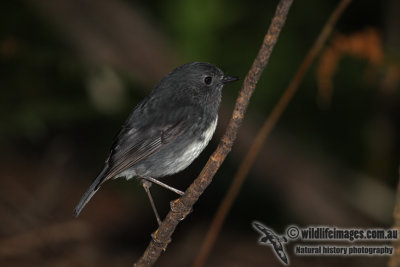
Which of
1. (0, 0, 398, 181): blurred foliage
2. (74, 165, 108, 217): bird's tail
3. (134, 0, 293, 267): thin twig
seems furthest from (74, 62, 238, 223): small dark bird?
(0, 0, 398, 181): blurred foliage

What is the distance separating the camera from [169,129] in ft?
14.6

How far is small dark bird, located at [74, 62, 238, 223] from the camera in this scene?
4355mm

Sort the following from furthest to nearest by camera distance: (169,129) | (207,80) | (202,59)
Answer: (202,59), (207,80), (169,129)

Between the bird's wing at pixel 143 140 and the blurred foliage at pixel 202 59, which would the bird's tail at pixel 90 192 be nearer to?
the bird's wing at pixel 143 140

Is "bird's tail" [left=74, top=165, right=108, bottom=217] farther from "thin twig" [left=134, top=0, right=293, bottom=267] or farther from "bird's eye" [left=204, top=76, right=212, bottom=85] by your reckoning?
"bird's eye" [left=204, top=76, right=212, bottom=85]

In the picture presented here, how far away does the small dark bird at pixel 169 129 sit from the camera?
436 centimetres

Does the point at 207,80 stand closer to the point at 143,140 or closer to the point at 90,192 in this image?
the point at 143,140

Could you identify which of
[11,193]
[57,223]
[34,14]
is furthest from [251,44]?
[11,193]

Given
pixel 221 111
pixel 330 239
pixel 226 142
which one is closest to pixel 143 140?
pixel 226 142

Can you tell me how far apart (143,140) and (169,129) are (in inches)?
10.0

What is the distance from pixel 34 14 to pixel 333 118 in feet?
15.1

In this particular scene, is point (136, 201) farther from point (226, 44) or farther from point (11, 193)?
point (226, 44)

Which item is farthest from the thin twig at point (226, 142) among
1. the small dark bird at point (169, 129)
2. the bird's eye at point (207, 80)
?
the bird's eye at point (207, 80)

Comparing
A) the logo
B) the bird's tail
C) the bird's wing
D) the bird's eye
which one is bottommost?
the logo
